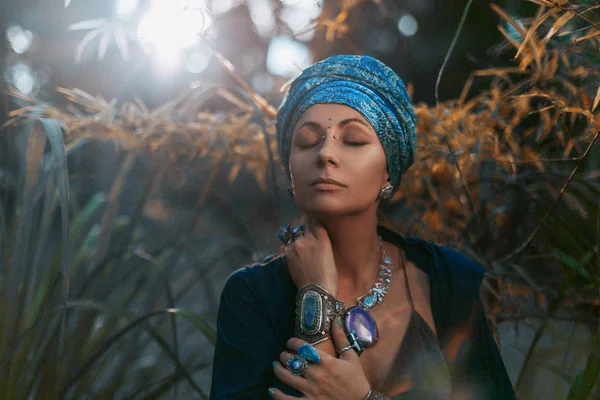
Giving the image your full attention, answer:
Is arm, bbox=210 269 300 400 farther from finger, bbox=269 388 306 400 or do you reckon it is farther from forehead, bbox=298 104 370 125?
forehead, bbox=298 104 370 125

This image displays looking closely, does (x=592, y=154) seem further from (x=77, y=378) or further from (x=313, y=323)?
(x=77, y=378)

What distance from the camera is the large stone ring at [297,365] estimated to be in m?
1.25

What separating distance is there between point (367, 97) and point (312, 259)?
374 millimetres

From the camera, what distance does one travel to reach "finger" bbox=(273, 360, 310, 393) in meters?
1.24

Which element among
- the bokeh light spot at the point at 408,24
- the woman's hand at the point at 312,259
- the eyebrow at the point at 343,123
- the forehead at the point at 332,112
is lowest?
the woman's hand at the point at 312,259

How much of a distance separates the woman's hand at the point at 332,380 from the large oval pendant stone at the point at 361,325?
5cm

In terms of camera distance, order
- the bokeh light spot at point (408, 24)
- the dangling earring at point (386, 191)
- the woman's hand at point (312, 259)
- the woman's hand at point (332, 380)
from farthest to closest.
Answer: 1. the bokeh light spot at point (408, 24)
2. the dangling earring at point (386, 191)
3. the woman's hand at point (312, 259)
4. the woman's hand at point (332, 380)

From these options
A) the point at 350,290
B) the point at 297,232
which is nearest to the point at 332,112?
the point at 297,232

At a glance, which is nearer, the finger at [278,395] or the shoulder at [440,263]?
the finger at [278,395]

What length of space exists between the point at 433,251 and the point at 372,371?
335 millimetres

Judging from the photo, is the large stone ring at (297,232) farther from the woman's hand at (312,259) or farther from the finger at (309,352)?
the finger at (309,352)

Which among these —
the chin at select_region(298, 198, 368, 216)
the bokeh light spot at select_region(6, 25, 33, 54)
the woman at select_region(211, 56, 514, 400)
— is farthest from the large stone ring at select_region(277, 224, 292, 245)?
the bokeh light spot at select_region(6, 25, 33, 54)

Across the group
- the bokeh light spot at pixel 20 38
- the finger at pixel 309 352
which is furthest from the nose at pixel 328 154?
the bokeh light spot at pixel 20 38

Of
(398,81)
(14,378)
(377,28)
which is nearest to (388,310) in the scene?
(398,81)
